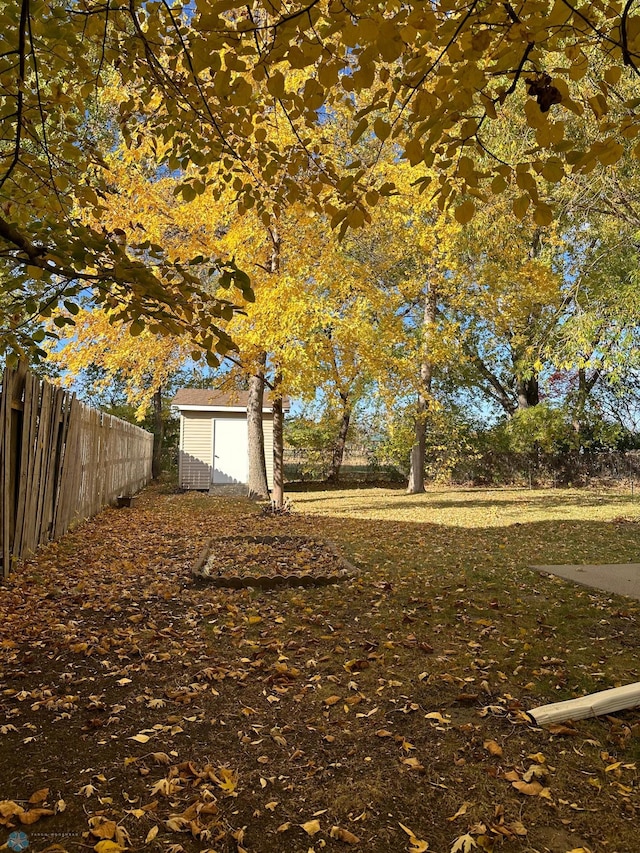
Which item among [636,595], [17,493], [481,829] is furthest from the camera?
[17,493]

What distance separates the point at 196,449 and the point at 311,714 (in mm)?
17312

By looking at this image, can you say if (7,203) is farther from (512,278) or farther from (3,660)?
(512,278)

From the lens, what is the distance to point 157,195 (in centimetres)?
989

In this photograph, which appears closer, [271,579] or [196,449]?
[271,579]

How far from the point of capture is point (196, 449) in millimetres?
19797

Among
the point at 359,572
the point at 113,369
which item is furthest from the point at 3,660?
the point at 113,369

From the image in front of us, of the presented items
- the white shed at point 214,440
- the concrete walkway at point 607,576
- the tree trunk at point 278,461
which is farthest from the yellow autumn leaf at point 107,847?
the white shed at point 214,440

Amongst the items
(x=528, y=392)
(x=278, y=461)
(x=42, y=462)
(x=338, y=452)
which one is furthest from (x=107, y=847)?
(x=528, y=392)

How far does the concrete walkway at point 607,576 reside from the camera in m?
5.48

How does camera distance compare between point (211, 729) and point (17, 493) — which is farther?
point (17, 493)

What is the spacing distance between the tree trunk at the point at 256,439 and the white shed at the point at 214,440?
16.9 feet

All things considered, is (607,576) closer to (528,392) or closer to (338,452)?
(338,452)

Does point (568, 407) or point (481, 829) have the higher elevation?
point (568, 407)

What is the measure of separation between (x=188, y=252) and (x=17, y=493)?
17.7 feet
